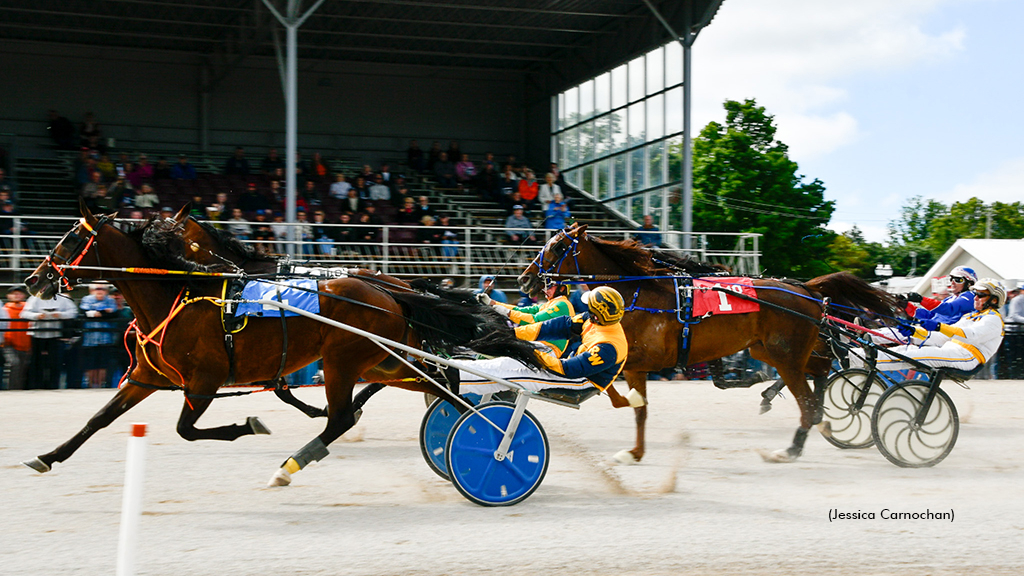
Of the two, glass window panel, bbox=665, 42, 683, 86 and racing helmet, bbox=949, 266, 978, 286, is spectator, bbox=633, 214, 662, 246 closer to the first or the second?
glass window panel, bbox=665, 42, 683, 86

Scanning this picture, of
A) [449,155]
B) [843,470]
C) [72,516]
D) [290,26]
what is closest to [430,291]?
[72,516]

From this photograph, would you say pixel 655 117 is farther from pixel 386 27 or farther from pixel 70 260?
pixel 70 260

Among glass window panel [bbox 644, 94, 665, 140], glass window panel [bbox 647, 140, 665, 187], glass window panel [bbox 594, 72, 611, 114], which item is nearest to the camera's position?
glass window panel [bbox 647, 140, 665, 187]

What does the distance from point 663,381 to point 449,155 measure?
9.40 metres

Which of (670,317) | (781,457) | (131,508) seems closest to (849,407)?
(781,457)

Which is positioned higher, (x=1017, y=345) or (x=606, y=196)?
(x=606, y=196)

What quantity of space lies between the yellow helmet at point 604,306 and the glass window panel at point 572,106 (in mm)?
17714

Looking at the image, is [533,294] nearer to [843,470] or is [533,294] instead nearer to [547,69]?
[843,470]

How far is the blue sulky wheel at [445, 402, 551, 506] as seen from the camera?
5605mm

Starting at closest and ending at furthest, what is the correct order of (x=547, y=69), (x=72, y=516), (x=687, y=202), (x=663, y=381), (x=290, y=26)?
(x=72, y=516) → (x=663, y=381) → (x=290, y=26) → (x=687, y=202) → (x=547, y=69)

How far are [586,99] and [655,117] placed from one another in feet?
10.3

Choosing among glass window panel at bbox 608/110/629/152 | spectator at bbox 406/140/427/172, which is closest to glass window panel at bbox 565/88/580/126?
glass window panel at bbox 608/110/629/152

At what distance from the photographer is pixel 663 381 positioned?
13516mm

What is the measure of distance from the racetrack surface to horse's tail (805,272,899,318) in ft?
4.39
